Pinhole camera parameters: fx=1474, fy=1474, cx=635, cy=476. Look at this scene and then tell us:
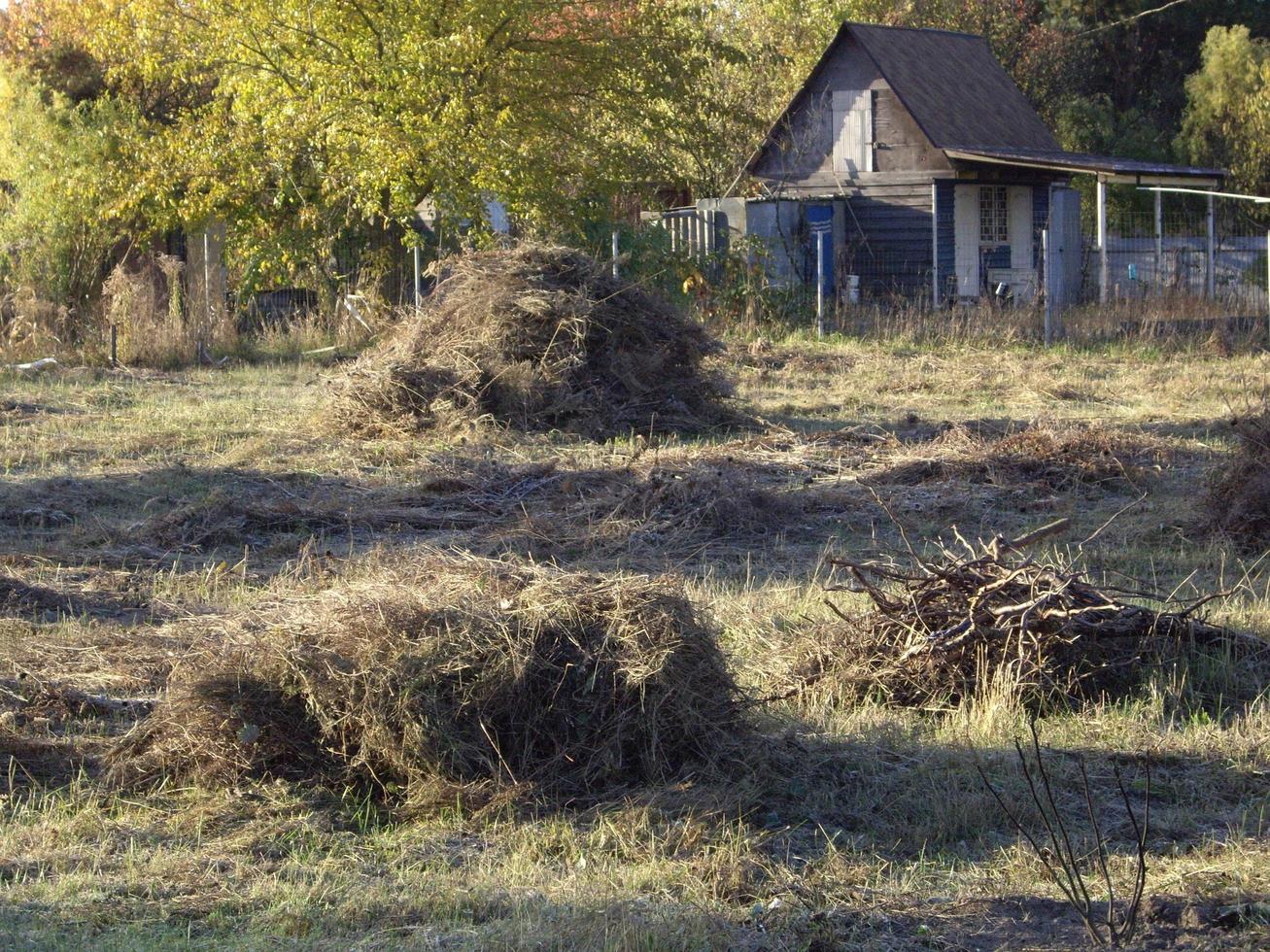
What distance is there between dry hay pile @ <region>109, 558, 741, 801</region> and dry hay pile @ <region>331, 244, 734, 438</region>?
7922mm

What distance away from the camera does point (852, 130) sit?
29.1m

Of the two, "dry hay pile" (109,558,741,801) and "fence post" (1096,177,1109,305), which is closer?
"dry hay pile" (109,558,741,801)

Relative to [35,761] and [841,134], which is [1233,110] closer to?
[841,134]

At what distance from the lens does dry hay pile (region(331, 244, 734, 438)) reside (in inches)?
523

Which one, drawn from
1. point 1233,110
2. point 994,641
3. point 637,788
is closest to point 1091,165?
point 1233,110

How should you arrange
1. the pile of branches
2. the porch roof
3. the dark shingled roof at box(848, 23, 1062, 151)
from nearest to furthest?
the pile of branches
the porch roof
the dark shingled roof at box(848, 23, 1062, 151)

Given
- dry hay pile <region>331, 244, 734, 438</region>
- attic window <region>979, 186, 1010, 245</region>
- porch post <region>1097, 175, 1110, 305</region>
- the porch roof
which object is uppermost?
the porch roof

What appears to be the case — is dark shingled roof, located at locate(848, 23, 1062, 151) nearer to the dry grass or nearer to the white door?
the white door

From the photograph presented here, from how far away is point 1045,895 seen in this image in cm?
418

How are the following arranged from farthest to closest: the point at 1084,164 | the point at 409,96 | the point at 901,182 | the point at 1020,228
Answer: the point at 1020,228 → the point at 901,182 → the point at 1084,164 → the point at 409,96

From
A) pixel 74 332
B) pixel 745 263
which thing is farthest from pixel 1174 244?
pixel 74 332

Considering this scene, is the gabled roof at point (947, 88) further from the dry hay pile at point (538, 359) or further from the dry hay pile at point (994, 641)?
the dry hay pile at point (994, 641)

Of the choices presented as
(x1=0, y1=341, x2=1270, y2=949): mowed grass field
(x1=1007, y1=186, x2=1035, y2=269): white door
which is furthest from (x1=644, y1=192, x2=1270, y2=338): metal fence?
(x1=0, y1=341, x2=1270, y2=949): mowed grass field

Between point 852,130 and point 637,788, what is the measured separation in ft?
84.4
